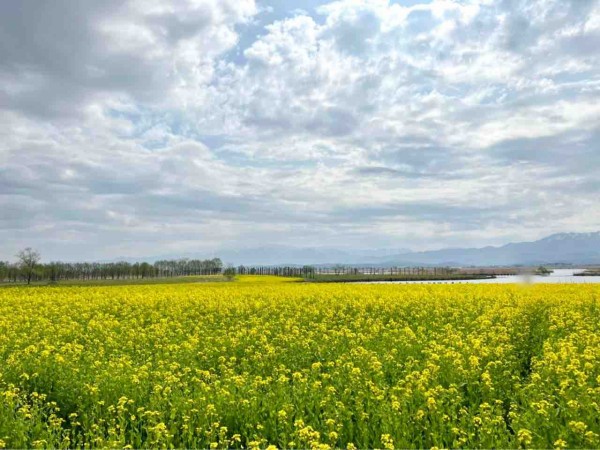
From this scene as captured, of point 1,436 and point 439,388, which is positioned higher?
point 439,388

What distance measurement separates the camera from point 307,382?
1114cm

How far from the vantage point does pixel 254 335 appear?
1764 cm

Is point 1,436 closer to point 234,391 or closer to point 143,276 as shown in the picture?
point 234,391

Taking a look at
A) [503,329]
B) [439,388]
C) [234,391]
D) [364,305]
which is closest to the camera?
[439,388]

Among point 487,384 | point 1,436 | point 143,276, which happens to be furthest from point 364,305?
point 143,276

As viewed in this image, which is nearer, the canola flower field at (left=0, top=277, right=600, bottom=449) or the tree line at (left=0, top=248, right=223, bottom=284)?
the canola flower field at (left=0, top=277, right=600, bottom=449)

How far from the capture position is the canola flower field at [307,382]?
28.0 ft

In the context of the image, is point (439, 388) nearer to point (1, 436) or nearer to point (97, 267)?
point (1, 436)

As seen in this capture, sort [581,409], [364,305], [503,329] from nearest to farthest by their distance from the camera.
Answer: [581,409] < [503,329] < [364,305]

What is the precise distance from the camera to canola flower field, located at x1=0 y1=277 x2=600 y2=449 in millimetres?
8547

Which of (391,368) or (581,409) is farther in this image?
(391,368)

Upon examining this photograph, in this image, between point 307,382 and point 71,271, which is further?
point 71,271

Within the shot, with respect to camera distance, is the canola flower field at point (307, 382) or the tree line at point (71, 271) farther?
the tree line at point (71, 271)

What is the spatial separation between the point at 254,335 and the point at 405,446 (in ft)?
33.9
